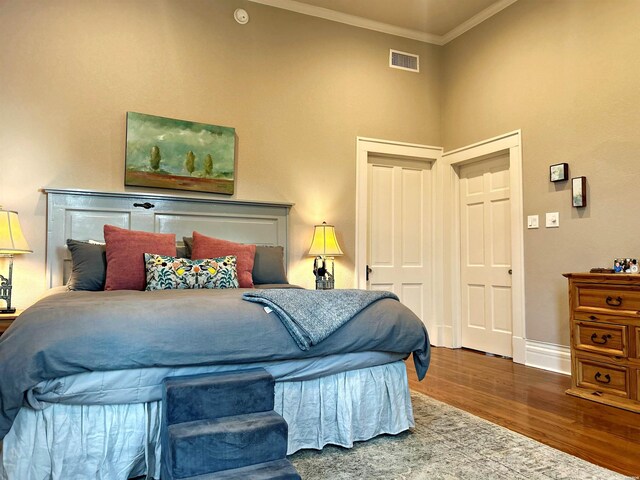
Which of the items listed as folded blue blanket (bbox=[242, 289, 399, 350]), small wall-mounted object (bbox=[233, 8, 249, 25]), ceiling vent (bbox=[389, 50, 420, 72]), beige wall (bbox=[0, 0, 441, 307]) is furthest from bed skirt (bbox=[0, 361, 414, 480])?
ceiling vent (bbox=[389, 50, 420, 72])

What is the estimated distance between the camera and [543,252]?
12.8ft

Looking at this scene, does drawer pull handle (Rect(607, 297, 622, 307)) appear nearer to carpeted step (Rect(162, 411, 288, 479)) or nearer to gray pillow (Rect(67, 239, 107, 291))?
carpeted step (Rect(162, 411, 288, 479))

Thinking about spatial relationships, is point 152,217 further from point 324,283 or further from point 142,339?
point 142,339

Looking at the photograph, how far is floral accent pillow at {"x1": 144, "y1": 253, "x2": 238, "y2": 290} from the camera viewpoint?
2.94 m

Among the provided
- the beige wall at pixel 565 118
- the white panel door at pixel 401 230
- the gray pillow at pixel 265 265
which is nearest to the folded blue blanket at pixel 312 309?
the gray pillow at pixel 265 265

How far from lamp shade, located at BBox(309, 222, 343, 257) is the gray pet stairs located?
233 cm

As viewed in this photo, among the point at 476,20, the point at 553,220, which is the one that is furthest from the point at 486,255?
the point at 476,20

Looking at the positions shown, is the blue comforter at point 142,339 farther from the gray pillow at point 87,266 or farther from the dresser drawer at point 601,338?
the dresser drawer at point 601,338

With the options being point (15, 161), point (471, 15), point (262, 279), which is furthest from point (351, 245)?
point (15, 161)

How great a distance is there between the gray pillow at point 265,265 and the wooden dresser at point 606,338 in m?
2.18

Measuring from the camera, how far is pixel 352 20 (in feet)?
15.4

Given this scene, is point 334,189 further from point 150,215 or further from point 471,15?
point 471,15

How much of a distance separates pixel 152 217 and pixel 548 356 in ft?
11.5

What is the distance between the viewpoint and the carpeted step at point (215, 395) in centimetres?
171
